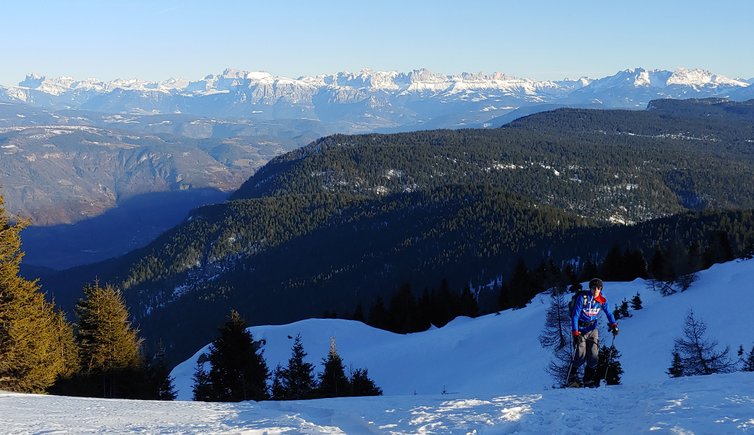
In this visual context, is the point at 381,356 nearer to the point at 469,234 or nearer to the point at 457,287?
the point at 457,287

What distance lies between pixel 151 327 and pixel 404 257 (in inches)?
2616

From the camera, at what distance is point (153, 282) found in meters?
178

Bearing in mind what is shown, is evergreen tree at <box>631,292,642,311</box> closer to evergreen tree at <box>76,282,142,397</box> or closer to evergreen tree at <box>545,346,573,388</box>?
evergreen tree at <box>545,346,573,388</box>

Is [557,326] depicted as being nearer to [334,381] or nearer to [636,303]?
[636,303]

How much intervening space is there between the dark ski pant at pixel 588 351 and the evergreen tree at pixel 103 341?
2342 centimetres

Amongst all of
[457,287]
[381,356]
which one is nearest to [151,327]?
[457,287]

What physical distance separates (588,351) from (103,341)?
24036 mm

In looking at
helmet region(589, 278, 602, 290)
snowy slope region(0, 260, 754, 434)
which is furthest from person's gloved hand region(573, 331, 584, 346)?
snowy slope region(0, 260, 754, 434)

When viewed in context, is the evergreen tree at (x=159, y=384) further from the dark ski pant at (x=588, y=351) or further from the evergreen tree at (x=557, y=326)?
the dark ski pant at (x=588, y=351)

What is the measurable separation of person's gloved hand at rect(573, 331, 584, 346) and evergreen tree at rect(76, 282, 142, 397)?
927 inches

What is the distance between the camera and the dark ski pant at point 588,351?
52.1 feet

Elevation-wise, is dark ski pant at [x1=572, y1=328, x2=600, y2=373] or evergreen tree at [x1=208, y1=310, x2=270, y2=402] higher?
dark ski pant at [x1=572, y1=328, x2=600, y2=373]

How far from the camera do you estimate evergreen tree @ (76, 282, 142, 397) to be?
29.7 meters

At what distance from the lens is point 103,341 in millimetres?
30000
